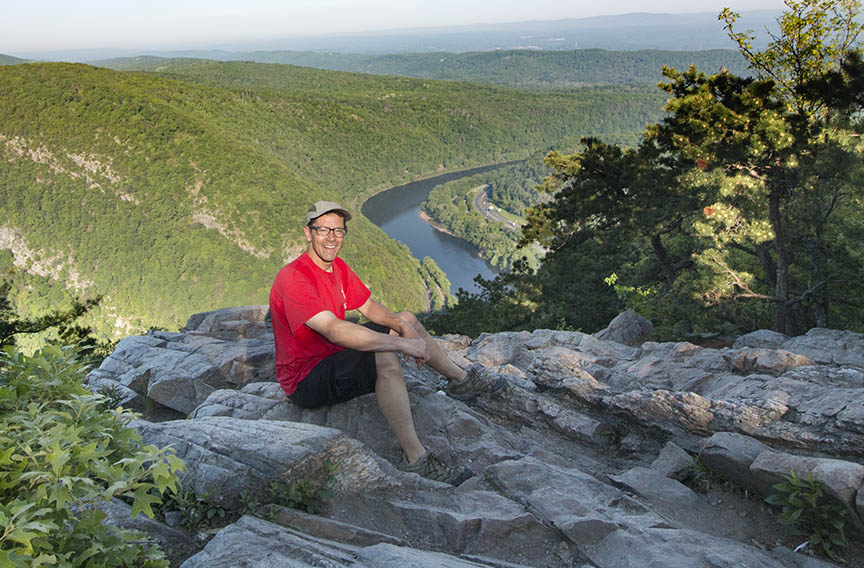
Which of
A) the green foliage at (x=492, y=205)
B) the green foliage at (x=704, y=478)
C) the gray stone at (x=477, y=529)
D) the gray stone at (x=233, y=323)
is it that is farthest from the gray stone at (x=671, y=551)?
the green foliage at (x=492, y=205)

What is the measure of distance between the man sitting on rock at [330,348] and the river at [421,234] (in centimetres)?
6886

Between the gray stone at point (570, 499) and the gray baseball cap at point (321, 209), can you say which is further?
the gray baseball cap at point (321, 209)

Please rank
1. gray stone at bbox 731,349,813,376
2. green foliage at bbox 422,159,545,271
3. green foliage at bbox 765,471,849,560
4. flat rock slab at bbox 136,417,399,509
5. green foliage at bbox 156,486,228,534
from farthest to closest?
green foliage at bbox 422,159,545,271
gray stone at bbox 731,349,813,376
green foliage at bbox 765,471,849,560
flat rock slab at bbox 136,417,399,509
green foliage at bbox 156,486,228,534

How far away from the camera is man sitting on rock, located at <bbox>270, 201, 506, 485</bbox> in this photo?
13.5ft

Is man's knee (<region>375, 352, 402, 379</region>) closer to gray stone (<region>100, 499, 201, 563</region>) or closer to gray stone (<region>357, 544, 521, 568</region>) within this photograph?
gray stone (<region>357, 544, 521, 568</region>)

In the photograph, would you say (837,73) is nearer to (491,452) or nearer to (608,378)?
(608,378)

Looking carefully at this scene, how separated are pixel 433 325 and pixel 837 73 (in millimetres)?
16697

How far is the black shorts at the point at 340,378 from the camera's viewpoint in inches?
170

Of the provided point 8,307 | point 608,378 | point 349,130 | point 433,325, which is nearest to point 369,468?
point 608,378

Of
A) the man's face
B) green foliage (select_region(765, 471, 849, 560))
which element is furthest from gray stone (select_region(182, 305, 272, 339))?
green foliage (select_region(765, 471, 849, 560))

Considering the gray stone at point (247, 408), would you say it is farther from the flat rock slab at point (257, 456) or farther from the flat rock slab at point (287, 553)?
the flat rock slab at point (287, 553)

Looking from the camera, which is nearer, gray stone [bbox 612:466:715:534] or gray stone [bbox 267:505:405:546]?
gray stone [bbox 267:505:405:546]

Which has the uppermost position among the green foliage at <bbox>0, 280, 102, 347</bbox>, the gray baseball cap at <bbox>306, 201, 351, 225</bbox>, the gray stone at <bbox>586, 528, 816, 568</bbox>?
the gray baseball cap at <bbox>306, 201, 351, 225</bbox>

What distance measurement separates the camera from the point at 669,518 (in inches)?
167
